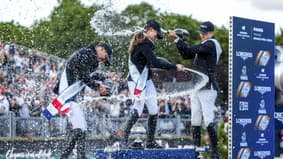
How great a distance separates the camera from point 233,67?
11352 mm

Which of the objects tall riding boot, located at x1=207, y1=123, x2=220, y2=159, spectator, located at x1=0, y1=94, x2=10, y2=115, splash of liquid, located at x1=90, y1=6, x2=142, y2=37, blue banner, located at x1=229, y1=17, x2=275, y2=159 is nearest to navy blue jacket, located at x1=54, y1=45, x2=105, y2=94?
splash of liquid, located at x1=90, y1=6, x2=142, y2=37

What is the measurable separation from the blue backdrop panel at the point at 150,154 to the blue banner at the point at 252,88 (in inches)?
28.0

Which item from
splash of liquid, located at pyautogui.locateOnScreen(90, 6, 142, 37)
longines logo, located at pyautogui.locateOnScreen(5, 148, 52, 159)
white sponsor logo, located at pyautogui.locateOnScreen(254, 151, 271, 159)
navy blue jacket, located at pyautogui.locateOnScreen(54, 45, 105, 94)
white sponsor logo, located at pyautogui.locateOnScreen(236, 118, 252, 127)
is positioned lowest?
longines logo, located at pyautogui.locateOnScreen(5, 148, 52, 159)

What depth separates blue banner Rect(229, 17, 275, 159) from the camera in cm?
1141

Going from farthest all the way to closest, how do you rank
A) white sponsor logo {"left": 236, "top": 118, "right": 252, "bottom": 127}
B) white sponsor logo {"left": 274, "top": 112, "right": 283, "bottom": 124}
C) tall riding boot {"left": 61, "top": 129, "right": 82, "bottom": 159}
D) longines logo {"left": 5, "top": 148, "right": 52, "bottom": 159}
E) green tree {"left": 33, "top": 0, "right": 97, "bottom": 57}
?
white sponsor logo {"left": 274, "top": 112, "right": 283, "bottom": 124}, green tree {"left": 33, "top": 0, "right": 97, "bottom": 57}, longines logo {"left": 5, "top": 148, "right": 52, "bottom": 159}, white sponsor logo {"left": 236, "top": 118, "right": 252, "bottom": 127}, tall riding boot {"left": 61, "top": 129, "right": 82, "bottom": 159}

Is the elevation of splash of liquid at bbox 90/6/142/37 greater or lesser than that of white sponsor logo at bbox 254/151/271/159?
greater

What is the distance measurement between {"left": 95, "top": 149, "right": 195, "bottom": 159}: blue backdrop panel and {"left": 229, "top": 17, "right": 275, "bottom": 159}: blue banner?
2.33ft

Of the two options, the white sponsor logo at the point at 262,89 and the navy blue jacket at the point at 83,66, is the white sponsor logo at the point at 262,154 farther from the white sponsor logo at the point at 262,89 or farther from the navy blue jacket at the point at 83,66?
the navy blue jacket at the point at 83,66

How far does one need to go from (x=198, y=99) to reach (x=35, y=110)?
166 inches

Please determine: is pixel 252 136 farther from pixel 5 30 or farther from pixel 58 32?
pixel 58 32

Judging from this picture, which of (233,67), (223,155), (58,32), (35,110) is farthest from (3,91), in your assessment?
(233,67)

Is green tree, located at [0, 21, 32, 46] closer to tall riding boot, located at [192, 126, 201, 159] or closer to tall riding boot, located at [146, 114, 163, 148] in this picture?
tall riding boot, located at [146, 114, 163, 148]

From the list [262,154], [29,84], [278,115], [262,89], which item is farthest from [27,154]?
[278,115]

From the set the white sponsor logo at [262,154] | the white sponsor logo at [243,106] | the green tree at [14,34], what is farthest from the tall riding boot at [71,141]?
the green tree at [14,34]
